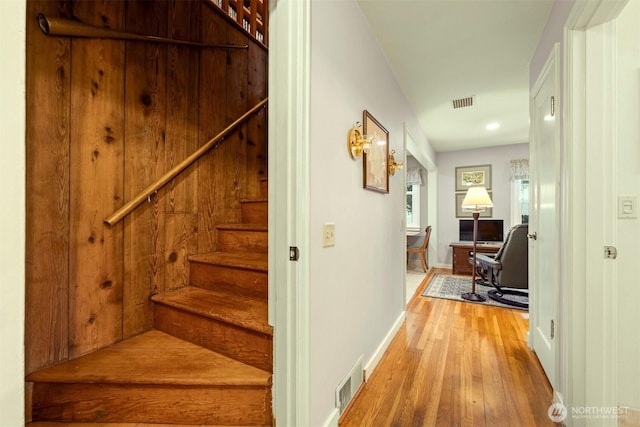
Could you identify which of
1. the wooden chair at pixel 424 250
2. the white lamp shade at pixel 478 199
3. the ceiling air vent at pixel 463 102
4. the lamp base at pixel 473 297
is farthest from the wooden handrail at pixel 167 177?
the wooden chair at pixel 424 250

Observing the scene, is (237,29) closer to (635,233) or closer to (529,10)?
(529,10)

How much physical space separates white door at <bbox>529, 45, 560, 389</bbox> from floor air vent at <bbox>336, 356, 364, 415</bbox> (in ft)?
3.68

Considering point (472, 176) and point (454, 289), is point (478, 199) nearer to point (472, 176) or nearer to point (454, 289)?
point (454, 289)

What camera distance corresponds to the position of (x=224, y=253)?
6.84 feet

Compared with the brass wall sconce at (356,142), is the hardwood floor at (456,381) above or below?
below

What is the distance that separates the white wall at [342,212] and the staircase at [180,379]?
0.98 ft

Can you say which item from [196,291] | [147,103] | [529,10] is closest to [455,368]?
[196,291]

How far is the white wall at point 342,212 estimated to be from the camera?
50.4 inches

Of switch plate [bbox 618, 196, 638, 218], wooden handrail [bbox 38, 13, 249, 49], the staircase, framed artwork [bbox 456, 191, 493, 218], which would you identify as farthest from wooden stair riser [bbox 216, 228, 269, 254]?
framed artwork [bbox 456, 191, 493, 218]

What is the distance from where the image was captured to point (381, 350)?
7.09 feet

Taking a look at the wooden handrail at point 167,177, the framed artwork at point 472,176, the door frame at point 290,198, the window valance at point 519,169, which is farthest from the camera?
the framed artwork at point 472,176
